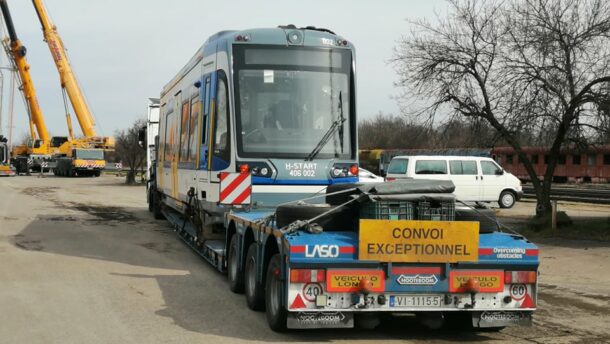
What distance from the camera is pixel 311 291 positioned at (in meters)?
6.42

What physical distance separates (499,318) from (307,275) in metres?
1.95

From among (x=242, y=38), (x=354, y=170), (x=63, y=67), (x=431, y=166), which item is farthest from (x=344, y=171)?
(x=63, y=67)

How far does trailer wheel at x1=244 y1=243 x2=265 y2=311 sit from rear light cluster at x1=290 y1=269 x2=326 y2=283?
1364mm

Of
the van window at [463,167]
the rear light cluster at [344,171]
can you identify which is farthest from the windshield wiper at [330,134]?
the van window at [463,167]

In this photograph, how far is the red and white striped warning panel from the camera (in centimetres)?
1009

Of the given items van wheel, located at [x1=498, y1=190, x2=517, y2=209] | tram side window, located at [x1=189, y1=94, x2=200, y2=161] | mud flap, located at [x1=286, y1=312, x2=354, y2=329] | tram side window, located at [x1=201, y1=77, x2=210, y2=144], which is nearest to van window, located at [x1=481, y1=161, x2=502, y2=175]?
van wheel, located at [x1=498, y1=190, x2=517, y2=209]

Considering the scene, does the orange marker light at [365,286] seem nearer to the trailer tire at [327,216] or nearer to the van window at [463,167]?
the trailer tire at [327,216]

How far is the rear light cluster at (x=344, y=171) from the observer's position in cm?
1080

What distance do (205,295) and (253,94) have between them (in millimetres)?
3233

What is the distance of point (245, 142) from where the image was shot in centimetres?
1055

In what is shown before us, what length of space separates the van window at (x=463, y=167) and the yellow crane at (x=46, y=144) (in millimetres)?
40018

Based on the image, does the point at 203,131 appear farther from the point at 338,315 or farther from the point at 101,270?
the point at 338,315

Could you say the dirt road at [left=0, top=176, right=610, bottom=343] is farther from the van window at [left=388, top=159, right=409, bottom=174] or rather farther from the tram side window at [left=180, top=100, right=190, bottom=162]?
the van window at [left=388, top=159, right=409, bottom=174]

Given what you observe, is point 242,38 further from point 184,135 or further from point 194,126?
point 184,135
